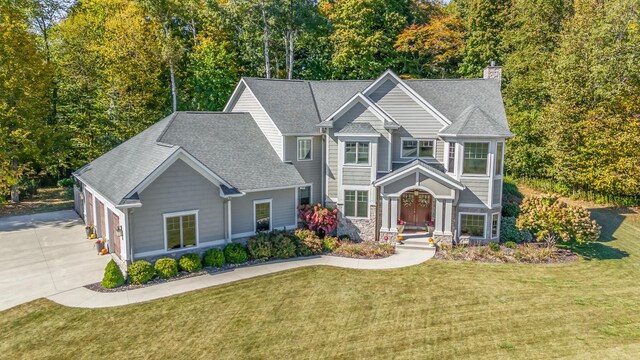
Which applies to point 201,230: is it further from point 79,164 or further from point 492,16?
point 492,16

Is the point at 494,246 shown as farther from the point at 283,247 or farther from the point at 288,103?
the point at 288,103

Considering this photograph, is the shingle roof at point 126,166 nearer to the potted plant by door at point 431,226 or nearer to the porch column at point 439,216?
the porch column at point 439,216

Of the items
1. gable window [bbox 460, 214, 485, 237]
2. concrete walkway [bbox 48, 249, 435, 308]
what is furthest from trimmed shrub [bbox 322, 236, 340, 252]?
gable window [bbox 460, 214, 485, 237]

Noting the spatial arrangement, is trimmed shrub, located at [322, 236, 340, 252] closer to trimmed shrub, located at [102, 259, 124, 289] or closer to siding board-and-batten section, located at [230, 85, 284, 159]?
siding board-and-batten section, located at [230, 85, 284, 159]

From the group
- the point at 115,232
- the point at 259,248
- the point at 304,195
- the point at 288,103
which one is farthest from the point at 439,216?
the point at 115,232

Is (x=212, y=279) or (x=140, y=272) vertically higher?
(x=140, y=272)

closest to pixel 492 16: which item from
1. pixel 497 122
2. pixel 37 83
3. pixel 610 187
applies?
pixel 610 187

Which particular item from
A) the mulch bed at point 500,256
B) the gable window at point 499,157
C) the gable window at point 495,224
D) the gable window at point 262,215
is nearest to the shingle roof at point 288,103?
the gable window at point 262,215
